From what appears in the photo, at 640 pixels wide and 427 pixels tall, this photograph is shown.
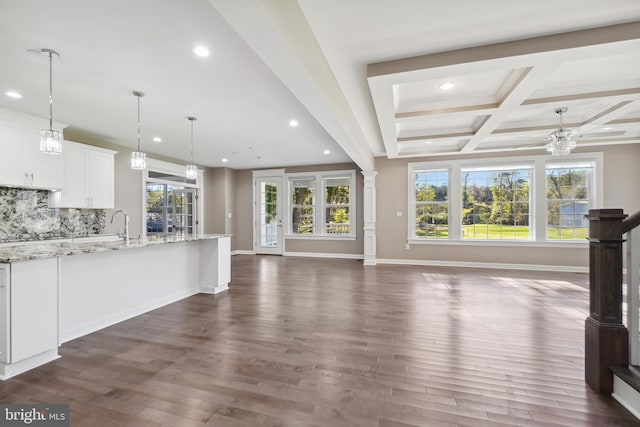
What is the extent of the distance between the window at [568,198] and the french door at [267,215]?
6683 mm

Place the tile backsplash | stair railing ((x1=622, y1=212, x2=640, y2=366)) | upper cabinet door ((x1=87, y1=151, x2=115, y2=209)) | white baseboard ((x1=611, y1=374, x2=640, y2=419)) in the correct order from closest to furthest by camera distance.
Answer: white baseboard ((x1=611, y1=374, x2=640, y2=419)) < stair railing ((x1=622, y1=212, x2=640, y2=366)) < the tile backsplash < upper cabinet door ((x1=87, y1=151, x2=115, y2=209))

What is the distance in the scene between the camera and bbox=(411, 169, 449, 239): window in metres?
6.61

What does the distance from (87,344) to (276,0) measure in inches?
127

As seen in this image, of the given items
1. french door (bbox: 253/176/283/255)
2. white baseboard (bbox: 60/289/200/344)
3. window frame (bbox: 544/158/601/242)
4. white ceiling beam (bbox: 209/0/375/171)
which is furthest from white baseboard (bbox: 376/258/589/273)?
white baseboard (bbox: 60/289/200/344)

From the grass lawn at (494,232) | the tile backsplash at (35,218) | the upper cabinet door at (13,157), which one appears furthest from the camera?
the grass lawn at (494,232)

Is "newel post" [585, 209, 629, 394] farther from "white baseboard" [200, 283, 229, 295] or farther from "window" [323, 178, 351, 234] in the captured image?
"window" [323, 178, 351, 234]

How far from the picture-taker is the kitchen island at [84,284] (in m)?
2.04

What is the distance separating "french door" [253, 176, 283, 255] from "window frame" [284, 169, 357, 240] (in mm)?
361

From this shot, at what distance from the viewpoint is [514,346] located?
247cm

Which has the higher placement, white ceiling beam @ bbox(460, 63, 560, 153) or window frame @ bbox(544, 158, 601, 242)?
white ceiling beam @ bbox(460, 63, 560, 153)

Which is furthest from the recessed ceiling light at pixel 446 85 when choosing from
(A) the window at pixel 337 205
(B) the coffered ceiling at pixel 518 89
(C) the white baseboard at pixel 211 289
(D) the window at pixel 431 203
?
(A) the window at pixel 337 205

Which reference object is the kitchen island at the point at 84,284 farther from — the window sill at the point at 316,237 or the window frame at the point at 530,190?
the window frame at the point at 530,190

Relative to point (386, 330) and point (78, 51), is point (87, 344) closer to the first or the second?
point (78, 51)

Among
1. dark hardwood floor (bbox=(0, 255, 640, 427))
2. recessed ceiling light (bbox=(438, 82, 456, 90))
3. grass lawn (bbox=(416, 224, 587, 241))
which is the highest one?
recessed ceiling light (bbox=(438, 82, 456, 90))
